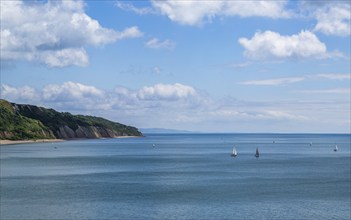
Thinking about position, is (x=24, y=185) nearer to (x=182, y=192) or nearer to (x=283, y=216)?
(x=182, y=192)

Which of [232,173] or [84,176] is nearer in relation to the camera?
[84,176]

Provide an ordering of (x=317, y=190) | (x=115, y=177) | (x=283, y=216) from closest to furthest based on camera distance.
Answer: (x=283, y=216), (x=317, y=190), (x=115, y=177)

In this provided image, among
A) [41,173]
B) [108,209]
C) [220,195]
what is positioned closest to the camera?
[108,209]

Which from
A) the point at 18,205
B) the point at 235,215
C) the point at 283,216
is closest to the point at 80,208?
the point at 18,205

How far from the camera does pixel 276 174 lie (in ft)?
447

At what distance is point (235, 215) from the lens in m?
75.3

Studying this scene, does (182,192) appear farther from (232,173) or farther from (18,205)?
(232,173)

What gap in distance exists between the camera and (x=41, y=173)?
136875mm

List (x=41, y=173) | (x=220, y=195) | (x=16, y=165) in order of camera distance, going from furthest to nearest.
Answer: (x=16, y=165), (x=41, y=173), (x=220, y=195)

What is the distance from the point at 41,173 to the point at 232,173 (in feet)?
157

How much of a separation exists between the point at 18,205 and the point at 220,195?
110 feet

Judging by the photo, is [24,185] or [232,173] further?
[232,173]

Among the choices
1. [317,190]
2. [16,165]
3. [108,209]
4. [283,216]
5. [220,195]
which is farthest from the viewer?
[16,165]

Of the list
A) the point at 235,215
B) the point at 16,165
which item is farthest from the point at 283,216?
the point at 16,165
